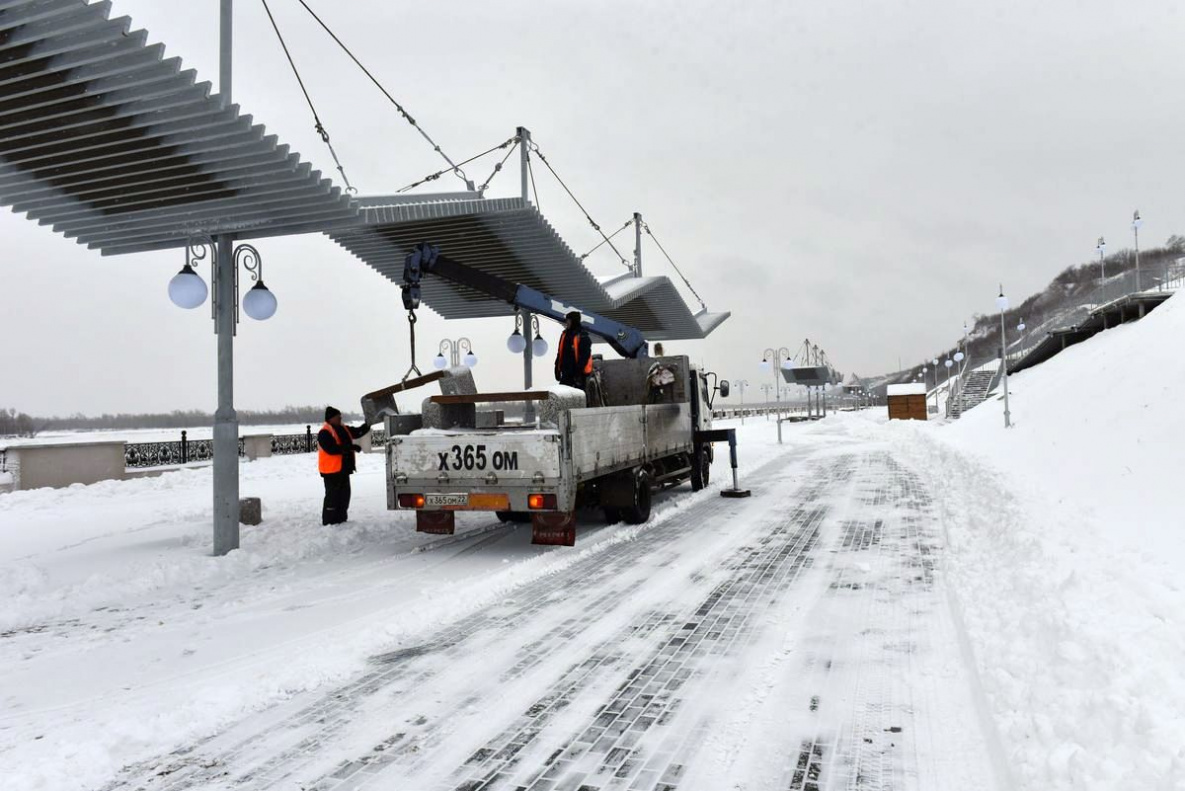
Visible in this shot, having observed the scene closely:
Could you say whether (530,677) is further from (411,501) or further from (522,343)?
(522,343)

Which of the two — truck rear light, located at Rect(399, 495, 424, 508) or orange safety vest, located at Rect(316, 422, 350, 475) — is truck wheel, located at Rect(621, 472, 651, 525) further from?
orange safety vest, located at Rect(316, 422, 350, 475)

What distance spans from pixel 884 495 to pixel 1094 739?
33.3 feet

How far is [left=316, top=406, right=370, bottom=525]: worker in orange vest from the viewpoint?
10.7 meters

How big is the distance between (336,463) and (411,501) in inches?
98.4

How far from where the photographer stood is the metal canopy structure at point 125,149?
6.36 m

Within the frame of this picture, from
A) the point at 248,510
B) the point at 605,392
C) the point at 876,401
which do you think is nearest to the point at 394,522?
the point at 248,510

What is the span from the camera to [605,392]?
1388cm

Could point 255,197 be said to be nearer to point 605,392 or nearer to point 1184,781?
point 605,392

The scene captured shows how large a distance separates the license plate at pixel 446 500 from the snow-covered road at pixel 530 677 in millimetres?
650

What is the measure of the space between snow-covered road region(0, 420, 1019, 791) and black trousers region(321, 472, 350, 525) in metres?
2.25

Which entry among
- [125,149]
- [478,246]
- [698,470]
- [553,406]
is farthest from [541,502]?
[478,246]

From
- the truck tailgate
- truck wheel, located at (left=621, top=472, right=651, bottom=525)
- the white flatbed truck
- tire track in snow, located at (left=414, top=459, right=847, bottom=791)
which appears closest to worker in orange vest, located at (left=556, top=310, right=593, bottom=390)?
the white flatbed truck

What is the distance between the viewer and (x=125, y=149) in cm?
798

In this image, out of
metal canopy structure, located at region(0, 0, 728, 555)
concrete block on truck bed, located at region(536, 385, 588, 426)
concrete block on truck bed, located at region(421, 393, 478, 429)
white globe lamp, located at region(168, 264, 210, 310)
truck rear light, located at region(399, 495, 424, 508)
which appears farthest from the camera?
concrete block on truck bed, located at region(421, 393, 478, 429)
